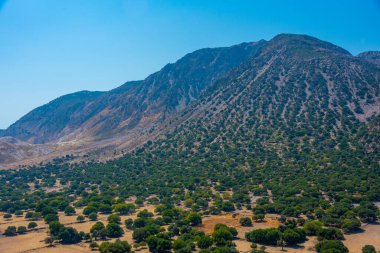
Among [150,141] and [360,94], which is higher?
[360,94]

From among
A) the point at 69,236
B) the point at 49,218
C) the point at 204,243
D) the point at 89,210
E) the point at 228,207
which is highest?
the point at 49,218

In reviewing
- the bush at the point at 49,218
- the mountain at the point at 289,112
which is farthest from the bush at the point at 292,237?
the mountain at the point at 289,112

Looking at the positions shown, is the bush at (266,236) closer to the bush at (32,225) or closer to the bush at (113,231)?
the bush at (113,231)

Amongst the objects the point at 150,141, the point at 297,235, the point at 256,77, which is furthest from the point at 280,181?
the point at 256,77

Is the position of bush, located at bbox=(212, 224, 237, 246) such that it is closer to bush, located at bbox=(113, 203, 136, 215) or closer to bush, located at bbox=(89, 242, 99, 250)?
bush, located at bbox=(89, 242, 99, 250)

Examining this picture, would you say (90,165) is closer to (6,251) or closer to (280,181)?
(280,181)

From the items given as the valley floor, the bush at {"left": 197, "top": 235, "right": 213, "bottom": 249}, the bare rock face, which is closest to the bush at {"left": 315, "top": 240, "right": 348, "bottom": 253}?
the valley floor

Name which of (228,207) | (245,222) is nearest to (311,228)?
(245,222)

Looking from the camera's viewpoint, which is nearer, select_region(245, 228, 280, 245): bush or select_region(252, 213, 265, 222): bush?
select_region(245, 228, 280, 245): bush

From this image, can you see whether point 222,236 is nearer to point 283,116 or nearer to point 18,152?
point 283,116

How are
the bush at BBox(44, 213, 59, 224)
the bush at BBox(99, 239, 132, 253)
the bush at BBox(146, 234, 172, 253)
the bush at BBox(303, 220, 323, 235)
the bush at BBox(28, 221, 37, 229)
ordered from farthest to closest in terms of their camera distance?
the bush at BBox(44, 213, 59, 224) → the bush at BBox(28, 221, 37, 229) → the bush at BBox(303, 220, 323, 235) → the bush at BBox(146, 234, 172, 253) → the bush at BBox(99, 239, 132, 253)

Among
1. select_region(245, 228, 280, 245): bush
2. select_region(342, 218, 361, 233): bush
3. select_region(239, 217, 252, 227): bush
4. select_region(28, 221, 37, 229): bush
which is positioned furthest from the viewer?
select_region(28, 221, 37, 229): bush
